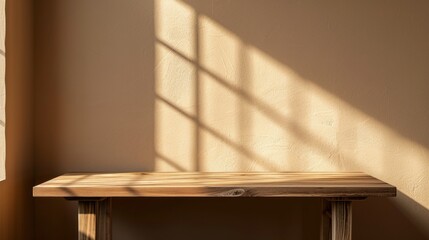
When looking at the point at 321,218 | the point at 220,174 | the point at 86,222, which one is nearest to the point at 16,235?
the point at 86,222

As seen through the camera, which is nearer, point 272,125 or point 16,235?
point 16,235

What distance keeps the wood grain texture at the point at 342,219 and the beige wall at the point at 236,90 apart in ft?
1.75

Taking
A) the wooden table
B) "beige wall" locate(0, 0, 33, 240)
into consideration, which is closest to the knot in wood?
the wooden table

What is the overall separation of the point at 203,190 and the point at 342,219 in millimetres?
592

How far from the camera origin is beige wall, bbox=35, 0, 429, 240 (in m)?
2.69

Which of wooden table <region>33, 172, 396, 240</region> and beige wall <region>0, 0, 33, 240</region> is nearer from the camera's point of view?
wooden table <region>33, 172, 396, 240</region>

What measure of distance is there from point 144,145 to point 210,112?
1.25 feet

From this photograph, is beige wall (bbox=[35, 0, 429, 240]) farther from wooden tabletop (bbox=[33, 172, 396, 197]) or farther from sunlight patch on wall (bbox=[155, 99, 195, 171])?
wooden tabletop (bbox=[33, 172, 396, 197])

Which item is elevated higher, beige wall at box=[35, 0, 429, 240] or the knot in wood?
beige wall at box=[35, 0, 429, 240]

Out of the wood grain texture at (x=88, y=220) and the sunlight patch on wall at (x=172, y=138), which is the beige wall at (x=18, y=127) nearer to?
the wood grain texture at (x=88, y=220)

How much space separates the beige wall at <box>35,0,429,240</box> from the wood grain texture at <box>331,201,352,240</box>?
1.75 feet

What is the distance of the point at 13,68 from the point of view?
8.00 feet

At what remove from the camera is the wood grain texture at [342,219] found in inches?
84.7

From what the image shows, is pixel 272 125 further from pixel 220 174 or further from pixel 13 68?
pixel 13 68
